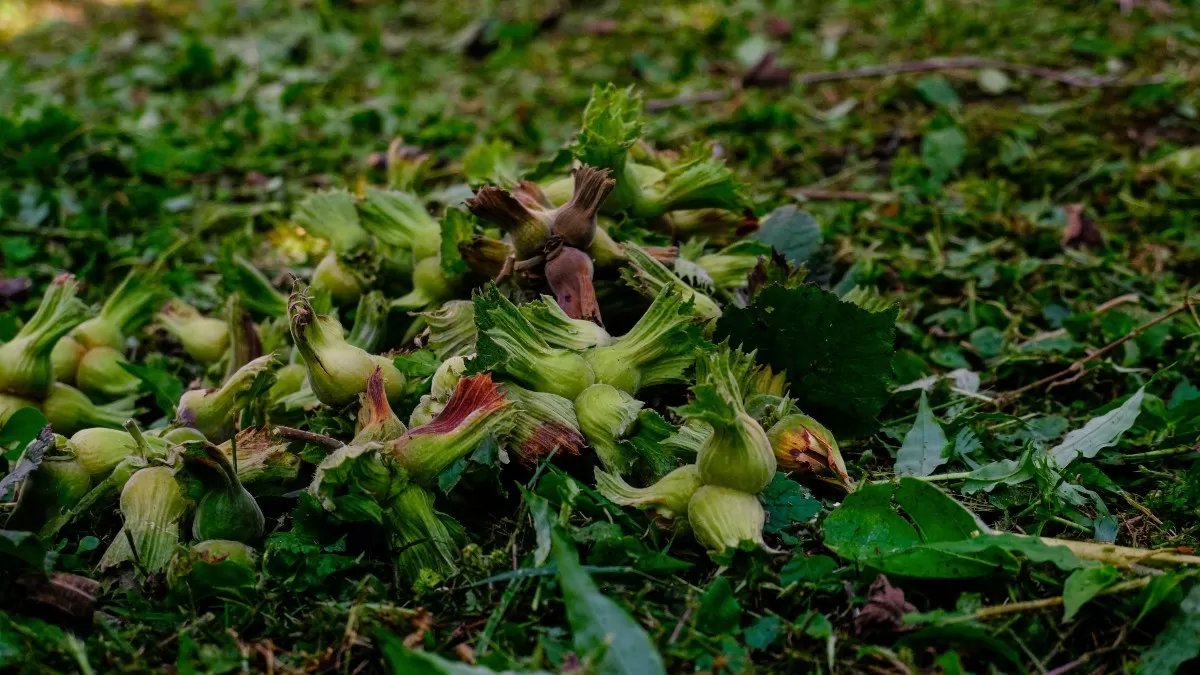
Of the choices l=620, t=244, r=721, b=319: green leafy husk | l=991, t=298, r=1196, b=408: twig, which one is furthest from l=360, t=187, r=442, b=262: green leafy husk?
l=991, t=298, r=1196, b=408: twig

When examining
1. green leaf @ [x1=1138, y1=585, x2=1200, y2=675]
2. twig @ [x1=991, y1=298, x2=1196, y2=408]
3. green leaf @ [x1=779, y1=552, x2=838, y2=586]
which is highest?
green leaf @ [x1=779, y1=552, x2=838, y2=586]

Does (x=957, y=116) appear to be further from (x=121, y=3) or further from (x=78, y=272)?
(x=121, y=3)

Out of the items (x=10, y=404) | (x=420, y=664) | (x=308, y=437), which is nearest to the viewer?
(x=420, y=664)

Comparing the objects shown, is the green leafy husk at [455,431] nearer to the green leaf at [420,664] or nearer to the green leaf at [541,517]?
the green leaf at [541,517]

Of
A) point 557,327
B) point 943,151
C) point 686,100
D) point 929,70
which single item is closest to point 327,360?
point 557,327

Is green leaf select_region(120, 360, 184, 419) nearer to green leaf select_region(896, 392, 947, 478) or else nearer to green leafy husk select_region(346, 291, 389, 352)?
green leafy husk select_region(346, 291, 389, 352)

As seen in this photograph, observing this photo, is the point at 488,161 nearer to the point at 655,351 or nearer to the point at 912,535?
the point at 655,351

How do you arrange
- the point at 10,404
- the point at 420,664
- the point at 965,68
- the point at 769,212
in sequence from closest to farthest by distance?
the point at 420,664
the point at 10,404
the point at 769,212
the point at 965,68
